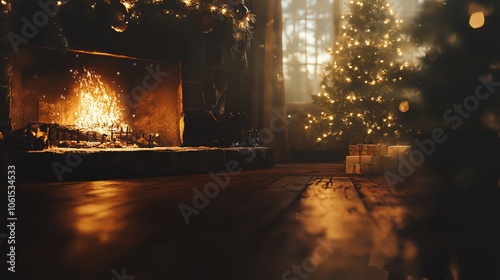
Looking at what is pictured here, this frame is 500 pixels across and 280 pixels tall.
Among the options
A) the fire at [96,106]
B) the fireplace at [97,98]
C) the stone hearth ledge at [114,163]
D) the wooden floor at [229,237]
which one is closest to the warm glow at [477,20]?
the wooden floor at [229,237]

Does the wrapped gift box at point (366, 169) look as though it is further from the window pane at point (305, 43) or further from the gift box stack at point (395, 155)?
the window pane at point (305, 43)

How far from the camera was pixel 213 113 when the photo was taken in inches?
343

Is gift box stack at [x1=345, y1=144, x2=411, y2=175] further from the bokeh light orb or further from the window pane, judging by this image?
the window pane

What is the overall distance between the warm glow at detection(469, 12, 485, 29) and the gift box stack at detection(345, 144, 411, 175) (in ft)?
8.33

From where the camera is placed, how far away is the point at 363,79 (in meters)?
10.7

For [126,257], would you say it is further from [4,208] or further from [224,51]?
[224,51]

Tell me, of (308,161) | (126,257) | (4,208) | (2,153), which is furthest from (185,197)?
(308,161)

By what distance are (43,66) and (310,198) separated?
5.40 metres

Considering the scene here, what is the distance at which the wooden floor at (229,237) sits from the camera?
1779mm

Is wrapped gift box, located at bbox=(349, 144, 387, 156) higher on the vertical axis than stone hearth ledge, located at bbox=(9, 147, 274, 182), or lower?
higher

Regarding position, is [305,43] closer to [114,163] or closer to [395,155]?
[395,155]

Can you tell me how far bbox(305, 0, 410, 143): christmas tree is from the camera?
10.3 meters

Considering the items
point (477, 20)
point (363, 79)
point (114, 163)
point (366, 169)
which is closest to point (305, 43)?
point (363, 79)

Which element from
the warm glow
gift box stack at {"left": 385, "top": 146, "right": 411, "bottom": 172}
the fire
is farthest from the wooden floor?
the fire
